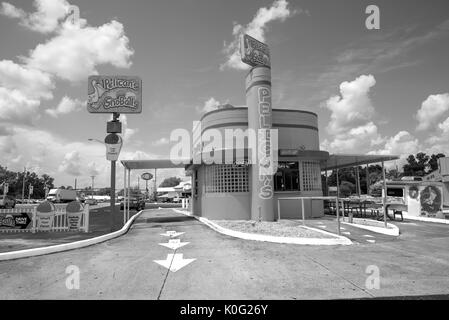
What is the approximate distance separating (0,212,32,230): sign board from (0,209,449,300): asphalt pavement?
5443 millimetres

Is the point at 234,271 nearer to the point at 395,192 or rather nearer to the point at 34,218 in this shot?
the point at 34,218

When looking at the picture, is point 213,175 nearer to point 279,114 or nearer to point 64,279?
point 279,114

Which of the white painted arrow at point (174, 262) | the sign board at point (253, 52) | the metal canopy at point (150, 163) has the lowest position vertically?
the white painted arrow at point (174, 262)

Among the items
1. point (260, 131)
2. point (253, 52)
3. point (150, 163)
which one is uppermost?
point (253, 52)

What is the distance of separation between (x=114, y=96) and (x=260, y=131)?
290 inches

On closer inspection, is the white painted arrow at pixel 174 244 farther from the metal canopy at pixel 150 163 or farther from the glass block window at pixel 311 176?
the glass block window at pixel 311 176

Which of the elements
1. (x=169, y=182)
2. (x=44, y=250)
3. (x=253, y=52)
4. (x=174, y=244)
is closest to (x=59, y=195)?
(x=253, y=52)

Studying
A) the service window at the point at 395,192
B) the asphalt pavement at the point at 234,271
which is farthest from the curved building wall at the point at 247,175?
the service window at the point at 395,192

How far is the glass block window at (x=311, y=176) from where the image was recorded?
18500 mm

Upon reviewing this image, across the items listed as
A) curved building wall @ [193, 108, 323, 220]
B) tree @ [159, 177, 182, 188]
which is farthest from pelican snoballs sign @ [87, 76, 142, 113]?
tree @ [159, 177, 182, 188]

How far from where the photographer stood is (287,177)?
18234 mm

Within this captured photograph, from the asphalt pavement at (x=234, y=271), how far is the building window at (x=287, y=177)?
7746mm

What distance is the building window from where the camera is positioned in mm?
18156

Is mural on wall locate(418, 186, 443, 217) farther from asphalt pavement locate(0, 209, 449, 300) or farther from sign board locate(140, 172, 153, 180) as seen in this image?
sign board locate(140, 172, 153, 180)
